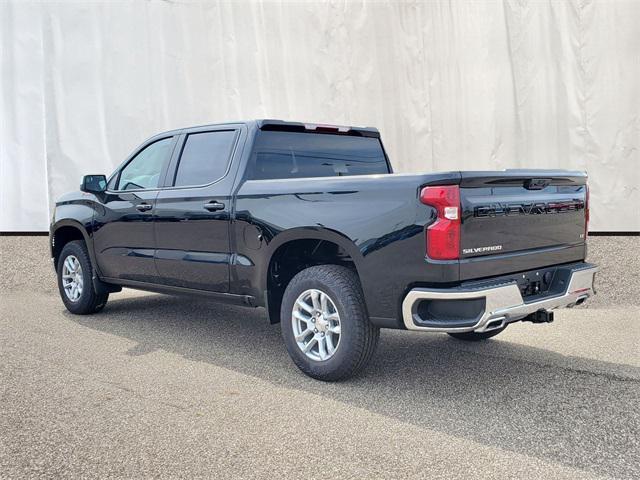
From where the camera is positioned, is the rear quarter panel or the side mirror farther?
the side mirror

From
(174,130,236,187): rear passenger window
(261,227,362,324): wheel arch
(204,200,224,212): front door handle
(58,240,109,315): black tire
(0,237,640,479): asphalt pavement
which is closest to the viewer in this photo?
(0,237,640,479): asphalt pavement

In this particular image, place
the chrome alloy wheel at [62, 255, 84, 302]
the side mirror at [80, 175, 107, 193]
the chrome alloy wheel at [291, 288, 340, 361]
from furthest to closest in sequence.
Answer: the chrome alloy wheel at [62, 255, 84, 302], the side mirror at [80, 175, 107, 193], the chrome alloy wheel at [291, 288, 340, 361]

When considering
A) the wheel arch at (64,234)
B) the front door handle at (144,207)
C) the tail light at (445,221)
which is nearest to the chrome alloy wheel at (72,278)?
the wheel arch at (64,234)

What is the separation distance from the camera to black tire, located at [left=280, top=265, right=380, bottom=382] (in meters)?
4.18

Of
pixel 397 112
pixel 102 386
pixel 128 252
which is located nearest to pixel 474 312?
pixel 102 386

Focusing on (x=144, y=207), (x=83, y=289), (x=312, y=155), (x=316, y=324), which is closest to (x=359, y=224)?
(x=316, y=324)

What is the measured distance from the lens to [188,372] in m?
4.66

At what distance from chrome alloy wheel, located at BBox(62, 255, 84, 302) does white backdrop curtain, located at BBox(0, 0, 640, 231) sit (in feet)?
14.0

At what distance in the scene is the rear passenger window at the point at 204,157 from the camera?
5.30 metres

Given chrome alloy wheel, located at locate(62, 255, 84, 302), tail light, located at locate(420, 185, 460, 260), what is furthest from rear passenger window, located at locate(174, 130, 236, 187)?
tail light, located at locate(420, 185, 460, 260)

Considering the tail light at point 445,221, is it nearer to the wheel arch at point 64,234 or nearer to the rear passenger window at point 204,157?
the rear passenger window at point 204,157

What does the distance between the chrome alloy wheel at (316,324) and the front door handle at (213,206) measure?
1.08 metres

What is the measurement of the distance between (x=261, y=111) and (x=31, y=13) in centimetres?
440

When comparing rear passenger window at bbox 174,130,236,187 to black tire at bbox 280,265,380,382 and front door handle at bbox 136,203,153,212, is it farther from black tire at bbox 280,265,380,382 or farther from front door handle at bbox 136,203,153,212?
black tire at bbox 280,265,380,382
